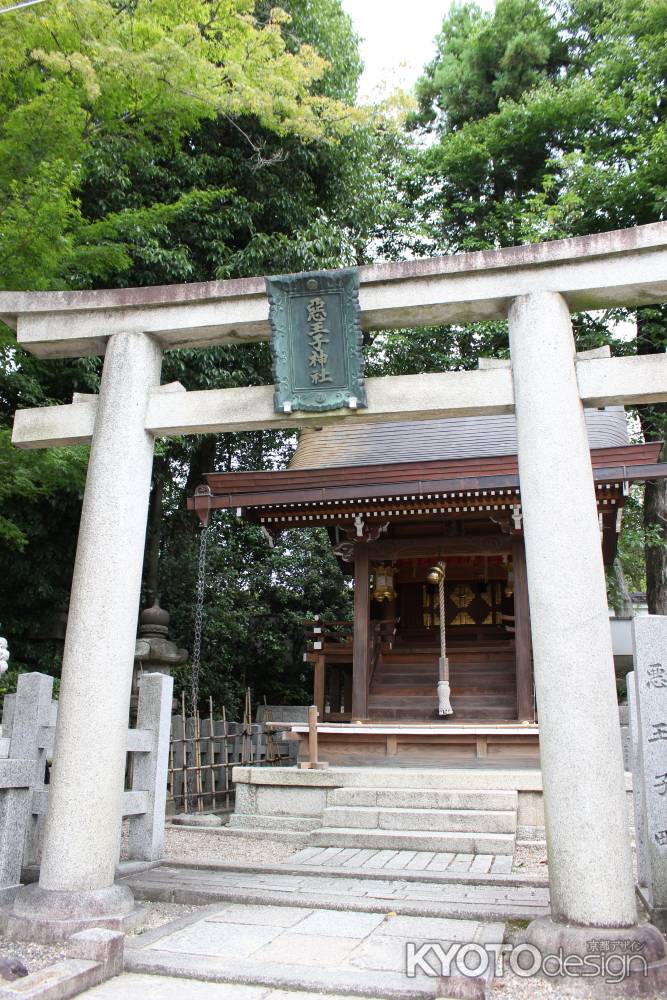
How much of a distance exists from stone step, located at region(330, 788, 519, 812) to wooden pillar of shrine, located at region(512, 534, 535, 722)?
92.4 inches

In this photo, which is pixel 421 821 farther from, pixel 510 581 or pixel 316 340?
pixel 510 581

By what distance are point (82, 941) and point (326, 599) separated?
15.0 metres

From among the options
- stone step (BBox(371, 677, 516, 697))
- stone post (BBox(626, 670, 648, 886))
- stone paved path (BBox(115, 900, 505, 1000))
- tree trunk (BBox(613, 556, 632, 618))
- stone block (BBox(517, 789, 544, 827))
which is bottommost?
stone paved path (BBox(115, 900, 505, 1000))

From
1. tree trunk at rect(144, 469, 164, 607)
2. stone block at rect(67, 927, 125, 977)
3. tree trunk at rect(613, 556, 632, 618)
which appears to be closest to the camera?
stone block at rect(67, 927, 125, 977)

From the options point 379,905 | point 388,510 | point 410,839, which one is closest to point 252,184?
point 388,510

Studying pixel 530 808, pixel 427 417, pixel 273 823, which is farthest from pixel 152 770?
pixel 530 808

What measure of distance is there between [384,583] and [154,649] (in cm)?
378

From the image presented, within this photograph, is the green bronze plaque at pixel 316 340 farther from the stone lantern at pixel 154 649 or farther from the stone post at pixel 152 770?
the stone lantern at pixel 154 649

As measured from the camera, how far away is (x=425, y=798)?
7.68 meters

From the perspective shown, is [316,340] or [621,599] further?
[621,599]

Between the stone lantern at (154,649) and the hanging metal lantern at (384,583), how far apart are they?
339 cm

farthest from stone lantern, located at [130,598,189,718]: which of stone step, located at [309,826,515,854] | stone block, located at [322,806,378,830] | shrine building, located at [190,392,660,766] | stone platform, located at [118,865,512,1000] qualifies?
stone platform, located at [118,865,512,1000]

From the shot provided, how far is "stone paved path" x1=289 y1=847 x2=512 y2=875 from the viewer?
584 cm

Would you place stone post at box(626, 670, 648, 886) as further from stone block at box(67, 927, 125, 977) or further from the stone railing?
the stone railing
